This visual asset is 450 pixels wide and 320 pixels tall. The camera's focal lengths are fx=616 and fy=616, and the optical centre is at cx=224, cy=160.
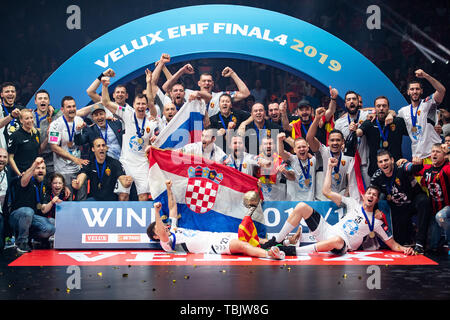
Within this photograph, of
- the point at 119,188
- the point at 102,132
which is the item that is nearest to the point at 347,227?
the point at 119,188

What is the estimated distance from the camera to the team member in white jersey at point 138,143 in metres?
8.82

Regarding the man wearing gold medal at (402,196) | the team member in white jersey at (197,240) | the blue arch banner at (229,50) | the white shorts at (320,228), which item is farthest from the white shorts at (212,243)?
the blue arch banner at (229,50)

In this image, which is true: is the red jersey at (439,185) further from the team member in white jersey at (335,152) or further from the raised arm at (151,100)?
the raised arm at (151,100)

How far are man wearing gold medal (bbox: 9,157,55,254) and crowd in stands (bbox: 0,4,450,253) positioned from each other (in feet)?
0.04

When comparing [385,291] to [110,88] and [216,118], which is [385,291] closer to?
[216,118]

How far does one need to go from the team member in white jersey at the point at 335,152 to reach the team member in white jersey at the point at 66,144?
3279mm

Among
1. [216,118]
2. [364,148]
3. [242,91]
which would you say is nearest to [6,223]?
[216,118]

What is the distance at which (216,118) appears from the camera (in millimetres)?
9180

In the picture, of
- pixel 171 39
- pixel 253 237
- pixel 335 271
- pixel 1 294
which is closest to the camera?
pixel 1 294

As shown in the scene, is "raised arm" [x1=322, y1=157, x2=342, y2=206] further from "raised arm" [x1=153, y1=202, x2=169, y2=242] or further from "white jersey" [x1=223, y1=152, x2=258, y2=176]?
"raised arm" [x1=153, y1=202, x2=169, y2=242]

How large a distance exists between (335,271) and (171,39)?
483cm

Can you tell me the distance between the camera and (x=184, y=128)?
896cm

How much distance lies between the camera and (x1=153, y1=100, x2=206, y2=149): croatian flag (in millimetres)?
8875

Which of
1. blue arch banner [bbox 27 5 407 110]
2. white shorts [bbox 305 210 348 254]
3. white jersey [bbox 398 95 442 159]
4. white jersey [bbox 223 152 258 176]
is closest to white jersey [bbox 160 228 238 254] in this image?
white shorts [bbox 305 210 348 254]
